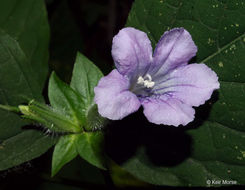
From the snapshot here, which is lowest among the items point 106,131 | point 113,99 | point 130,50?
point 106,131

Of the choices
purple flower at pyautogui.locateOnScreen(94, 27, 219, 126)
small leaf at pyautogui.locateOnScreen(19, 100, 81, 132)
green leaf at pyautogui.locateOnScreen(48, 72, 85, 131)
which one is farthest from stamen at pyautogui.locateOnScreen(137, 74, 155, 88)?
small leaf at pyautogui.locateOnScreen(19, 100, 81, 132)

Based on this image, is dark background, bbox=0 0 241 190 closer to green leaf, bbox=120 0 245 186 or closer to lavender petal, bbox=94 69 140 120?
green leaf, bbox=120 0 245 186

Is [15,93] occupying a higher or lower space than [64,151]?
higher

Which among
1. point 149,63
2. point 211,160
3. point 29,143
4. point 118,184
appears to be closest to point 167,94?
point 149,63

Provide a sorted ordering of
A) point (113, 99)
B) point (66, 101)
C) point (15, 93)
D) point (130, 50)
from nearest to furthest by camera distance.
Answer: point (113, 99), point (130, 50), point (66, 101), point (15, 93)

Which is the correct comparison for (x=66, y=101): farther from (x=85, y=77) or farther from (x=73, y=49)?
(x=73, y=49)

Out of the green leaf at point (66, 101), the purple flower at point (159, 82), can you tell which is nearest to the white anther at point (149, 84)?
the purple flower at point (159, 82)

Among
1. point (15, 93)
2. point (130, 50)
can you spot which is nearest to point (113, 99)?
point (130, 50)
